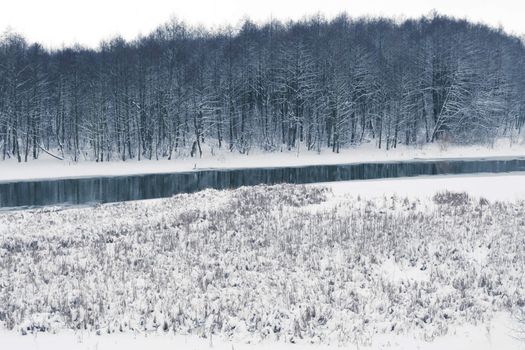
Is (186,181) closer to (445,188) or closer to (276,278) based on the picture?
(445,188)

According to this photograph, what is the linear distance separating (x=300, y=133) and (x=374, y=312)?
56.8m

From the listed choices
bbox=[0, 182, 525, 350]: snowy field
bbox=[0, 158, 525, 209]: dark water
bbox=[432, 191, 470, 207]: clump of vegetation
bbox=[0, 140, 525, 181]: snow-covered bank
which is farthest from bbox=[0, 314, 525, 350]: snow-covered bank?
bbox=[0, 140, 525, 181]: snow-covered bank

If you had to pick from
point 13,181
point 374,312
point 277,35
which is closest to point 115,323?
point 374,312

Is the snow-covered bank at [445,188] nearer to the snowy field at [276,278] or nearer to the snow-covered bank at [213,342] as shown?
the snowy field at [276,278]

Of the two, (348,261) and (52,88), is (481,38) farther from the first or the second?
(348,261)

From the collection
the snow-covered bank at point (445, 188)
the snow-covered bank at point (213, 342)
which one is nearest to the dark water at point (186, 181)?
the snow-covered bank at point (445, 188)

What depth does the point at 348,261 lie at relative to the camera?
11.3 meters

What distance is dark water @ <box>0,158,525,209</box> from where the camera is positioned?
99.3ft

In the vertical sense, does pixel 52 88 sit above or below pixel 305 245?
above

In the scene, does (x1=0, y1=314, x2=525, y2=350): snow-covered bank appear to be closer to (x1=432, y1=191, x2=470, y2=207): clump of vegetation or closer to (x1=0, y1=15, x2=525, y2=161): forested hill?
(x1=432, y1=191, x2=470, y2=207): clump of vegetation

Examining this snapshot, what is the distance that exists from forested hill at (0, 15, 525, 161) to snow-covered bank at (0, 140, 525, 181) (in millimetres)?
2551

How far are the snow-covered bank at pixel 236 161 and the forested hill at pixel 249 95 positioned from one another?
255 cm

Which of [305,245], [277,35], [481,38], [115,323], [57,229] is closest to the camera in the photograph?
[115,323]

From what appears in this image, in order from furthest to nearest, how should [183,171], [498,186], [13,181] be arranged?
[183,171]
[13,181]
[498,186]
